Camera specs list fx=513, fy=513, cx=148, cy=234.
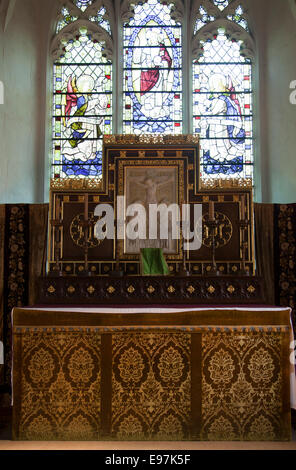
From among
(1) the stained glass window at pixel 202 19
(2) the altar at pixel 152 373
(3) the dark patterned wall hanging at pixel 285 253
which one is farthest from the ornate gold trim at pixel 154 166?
(1) the stained glass window at pixel 202 19

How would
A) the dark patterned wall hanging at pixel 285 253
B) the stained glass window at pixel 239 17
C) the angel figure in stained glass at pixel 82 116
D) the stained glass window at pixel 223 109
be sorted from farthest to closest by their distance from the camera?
1. the stained glass window at pixel 239 17
2. the angel figure in stained glass at pixel 82 116
3. the stained glass window at pixel 223 109
4. the dark patterned wall hanging at pixel 285 253

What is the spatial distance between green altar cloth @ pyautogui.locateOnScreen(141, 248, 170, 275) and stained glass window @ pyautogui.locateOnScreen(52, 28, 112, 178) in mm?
2443

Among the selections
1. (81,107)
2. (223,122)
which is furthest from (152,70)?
(223,122)

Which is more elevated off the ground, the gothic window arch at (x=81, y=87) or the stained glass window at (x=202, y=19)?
the stained glass window at (x=202, y=19)

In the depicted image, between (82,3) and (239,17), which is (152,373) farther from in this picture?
(82,3)

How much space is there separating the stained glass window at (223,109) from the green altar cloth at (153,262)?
96.5 inches

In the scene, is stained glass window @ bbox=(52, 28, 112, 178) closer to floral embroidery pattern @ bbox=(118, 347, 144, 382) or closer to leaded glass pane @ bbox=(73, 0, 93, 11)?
leaded glass pane @ bbox=(73, 0, 93, 11)

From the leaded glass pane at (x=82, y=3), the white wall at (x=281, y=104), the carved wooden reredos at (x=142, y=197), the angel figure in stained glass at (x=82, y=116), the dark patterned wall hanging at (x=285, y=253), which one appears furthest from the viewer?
the leaded glass pane at (x=82, y=3)

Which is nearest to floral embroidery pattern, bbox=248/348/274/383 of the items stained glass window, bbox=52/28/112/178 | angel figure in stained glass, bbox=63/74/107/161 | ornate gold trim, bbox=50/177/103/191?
ornate gold trim, bbox=50/177/103/191

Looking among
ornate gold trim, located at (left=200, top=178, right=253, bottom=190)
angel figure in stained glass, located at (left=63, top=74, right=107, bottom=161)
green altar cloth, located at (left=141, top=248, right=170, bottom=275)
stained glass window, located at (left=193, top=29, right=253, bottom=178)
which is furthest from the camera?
angel figure in stained glass, located at (left=63, top=74, right=107, bottom=161)

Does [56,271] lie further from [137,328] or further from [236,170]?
[236,170]

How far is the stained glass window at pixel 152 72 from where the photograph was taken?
8.34 meters

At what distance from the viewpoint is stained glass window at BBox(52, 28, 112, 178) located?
27.1ft

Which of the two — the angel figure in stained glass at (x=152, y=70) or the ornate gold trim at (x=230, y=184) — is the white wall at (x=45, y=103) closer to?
the ornate gold trim at (x=230, y=184)
